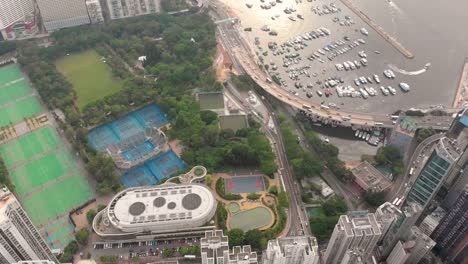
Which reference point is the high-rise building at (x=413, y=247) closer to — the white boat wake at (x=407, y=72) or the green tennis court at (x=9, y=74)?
the white boat wake at (x=407, y=72)

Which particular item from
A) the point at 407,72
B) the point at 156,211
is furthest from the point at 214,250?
the point at 407,72

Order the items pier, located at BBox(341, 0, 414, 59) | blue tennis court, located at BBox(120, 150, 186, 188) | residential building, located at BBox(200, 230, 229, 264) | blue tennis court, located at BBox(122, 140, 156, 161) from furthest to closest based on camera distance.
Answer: pier, located at BBox(341, 0, 414, 59) < blue tennis court, located at BBox(122, 140, 156, 161) < blue tennis court, located at BBox(120, 150, 186, 188) < residential building, located at BBox(200, 230, 229, 264)

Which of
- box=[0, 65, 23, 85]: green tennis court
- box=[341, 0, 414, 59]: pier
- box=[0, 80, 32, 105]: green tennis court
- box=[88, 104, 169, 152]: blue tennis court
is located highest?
box=[341, 0, 414, 59]: pier

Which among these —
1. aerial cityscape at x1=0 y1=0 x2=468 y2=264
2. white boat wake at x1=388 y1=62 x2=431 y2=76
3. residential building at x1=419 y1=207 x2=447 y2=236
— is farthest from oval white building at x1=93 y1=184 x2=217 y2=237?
white boat wake at x1=388 y1=62 x2=431 y2=76

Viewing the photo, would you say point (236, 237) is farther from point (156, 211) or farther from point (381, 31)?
point (381, 31)

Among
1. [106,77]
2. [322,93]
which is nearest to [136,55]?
[106,77]

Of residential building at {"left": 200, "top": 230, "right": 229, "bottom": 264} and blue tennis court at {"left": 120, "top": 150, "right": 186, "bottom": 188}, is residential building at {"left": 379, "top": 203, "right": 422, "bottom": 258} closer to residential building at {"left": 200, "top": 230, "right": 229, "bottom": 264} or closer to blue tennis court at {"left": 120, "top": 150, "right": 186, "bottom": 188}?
residential building at {"left": 200, "top": 230, "right": 229, "bottom": 264}
